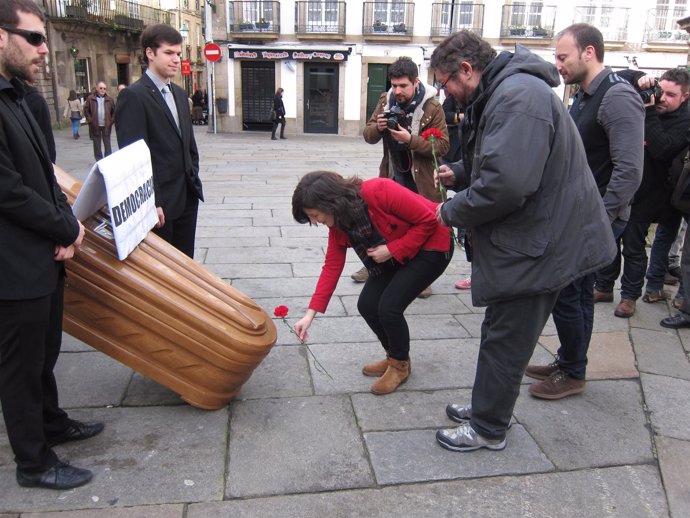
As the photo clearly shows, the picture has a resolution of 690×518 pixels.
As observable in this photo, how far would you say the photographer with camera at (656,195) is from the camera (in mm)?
4223

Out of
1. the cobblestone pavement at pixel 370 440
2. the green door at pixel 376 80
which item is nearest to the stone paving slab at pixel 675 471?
the cobblestone pavement at pixel 370 440

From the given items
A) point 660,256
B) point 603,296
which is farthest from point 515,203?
point 660,256

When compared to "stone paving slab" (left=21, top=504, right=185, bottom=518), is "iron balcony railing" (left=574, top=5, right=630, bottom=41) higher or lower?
higher

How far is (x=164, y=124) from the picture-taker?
3549mm

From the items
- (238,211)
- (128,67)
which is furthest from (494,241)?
(128,67)

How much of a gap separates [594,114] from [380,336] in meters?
1.65

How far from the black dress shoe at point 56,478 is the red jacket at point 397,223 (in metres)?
1.28

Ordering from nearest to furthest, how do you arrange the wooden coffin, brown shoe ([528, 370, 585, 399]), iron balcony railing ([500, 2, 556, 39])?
the wooden coffin, brown shoe ([528, 370, 585, 399]), iron balcony railing ([500, 2, 556, 39])

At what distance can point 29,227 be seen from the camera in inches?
86.4

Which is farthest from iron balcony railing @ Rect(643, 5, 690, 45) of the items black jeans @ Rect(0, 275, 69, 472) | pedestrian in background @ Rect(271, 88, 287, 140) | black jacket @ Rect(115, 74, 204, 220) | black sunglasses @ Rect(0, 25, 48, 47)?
black jeans @ Rect(0, 275, 69, 472)

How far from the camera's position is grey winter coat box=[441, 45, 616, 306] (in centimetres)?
228

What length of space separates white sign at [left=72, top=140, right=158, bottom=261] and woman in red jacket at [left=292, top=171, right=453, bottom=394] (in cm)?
75

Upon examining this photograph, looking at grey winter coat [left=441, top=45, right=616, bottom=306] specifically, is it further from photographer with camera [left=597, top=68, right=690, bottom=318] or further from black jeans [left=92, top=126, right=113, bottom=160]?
black jeans [left=92, top=126, right=113, bottom=160]

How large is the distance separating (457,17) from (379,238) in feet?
79.3
